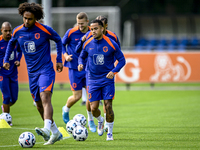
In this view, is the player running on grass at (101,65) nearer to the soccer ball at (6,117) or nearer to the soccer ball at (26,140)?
the soccer ball at (26,140)

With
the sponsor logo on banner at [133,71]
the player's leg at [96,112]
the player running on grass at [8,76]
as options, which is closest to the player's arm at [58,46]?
the player's leg at [96,112]

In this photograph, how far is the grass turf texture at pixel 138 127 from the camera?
6.89 m

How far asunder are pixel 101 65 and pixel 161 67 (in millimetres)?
12651

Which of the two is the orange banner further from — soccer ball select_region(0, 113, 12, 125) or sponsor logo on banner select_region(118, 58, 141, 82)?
soccer ball select_region(0, 113, 12, 125)

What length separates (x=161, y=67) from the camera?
19.8m

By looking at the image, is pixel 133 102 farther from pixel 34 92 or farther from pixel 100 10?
pixel 100 10

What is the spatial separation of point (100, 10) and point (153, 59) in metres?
6.91

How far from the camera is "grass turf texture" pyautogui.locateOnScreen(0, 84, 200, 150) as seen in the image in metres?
6.89

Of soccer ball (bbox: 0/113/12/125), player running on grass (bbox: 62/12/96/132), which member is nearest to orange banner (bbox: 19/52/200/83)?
soccer ball (bbox: 0/113/12/125)

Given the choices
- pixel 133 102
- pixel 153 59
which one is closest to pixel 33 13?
pixel 133 102

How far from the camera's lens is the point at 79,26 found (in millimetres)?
9125

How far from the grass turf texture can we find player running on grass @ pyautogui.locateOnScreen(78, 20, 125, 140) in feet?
2.17

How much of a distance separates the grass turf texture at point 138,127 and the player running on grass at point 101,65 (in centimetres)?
66

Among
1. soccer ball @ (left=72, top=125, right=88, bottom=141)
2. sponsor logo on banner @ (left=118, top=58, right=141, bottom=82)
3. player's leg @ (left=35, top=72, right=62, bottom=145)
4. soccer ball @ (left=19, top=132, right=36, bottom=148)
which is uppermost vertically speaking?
player's leg @ (left=35, top=72, right=62, bottom=145)
